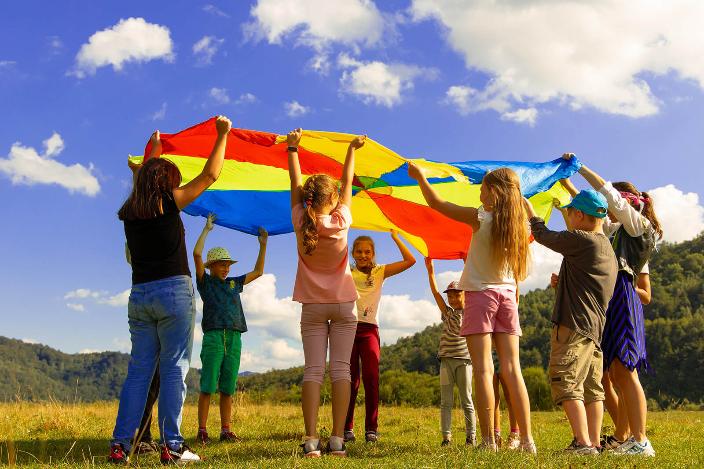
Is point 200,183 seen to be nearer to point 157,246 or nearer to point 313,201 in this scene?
point 157,246

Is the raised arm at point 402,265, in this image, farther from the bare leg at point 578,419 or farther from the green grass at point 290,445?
the bare leg at point 578,419

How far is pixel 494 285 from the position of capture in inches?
161

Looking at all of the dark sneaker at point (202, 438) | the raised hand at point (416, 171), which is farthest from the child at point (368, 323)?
the raised hand at point (416, 171)

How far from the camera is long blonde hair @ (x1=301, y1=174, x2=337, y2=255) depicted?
408 centimetres

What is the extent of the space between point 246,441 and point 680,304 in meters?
51.7

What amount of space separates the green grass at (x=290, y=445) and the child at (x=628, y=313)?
0.30m

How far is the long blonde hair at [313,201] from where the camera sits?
4.08 metres

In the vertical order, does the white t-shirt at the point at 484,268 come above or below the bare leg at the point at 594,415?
above

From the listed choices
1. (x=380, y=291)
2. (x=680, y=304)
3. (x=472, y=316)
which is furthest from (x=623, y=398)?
(x=680, y=304)

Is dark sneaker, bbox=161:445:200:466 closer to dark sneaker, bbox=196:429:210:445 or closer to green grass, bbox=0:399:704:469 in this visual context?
green grass, bbox=0:399:704:469

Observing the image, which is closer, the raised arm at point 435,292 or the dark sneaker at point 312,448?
the dark sneaker at point 312,448

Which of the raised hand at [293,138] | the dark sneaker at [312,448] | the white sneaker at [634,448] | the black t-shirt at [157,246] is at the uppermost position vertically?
the raised hand at [293,138]

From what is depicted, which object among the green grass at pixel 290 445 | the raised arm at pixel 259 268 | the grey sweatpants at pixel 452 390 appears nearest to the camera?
the green grass at pixel 290 445

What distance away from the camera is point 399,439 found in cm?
621
